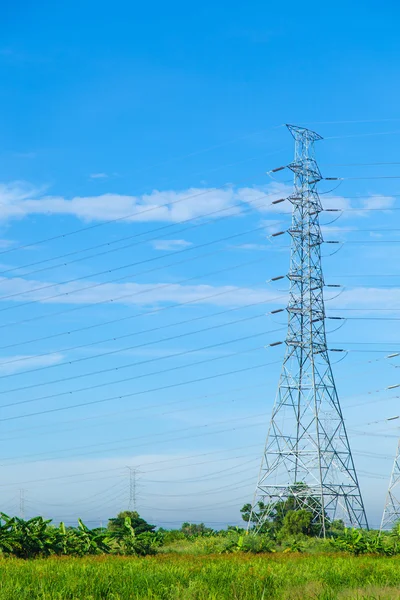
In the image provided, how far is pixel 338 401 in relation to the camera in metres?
49.4

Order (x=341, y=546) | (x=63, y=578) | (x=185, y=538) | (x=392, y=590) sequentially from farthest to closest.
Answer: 1. (x=185, y=538)
2. (x=341, y=546)
3. (x=63, y=578)
4. (x=392, y=590)

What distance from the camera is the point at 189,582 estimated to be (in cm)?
1625

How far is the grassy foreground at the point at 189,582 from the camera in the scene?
14.8m

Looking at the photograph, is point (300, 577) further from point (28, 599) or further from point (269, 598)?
point (28, 599)

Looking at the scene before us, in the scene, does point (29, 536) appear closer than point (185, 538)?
Yes

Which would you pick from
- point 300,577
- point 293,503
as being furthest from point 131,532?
point 293,503

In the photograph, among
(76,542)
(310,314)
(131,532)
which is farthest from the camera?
(310,314)

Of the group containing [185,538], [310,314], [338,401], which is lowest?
[185,538]

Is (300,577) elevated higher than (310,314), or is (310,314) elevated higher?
(310,314)

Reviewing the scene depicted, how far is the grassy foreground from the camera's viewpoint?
14836 mm

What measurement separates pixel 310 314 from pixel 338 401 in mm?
6308

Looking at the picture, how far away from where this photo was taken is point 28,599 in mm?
14383

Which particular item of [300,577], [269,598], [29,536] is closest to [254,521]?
[29,536]

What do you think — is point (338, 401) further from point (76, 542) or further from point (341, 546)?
point (76, 542)
